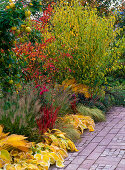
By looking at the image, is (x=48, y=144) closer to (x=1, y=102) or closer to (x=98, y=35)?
(x=1, y=102)

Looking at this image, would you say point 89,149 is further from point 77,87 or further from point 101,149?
point 77,87

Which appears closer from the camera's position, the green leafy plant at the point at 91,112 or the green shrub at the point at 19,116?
the green shrub at the point at 19,116

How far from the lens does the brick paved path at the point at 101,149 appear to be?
390cm

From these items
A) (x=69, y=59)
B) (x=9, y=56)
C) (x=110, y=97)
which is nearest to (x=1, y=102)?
(x=9, y=56)

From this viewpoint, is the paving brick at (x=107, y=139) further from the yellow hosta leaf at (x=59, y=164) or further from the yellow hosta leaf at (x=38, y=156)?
the yellow hosta leaf at (x=38, y=156)

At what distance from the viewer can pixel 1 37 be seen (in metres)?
3.97

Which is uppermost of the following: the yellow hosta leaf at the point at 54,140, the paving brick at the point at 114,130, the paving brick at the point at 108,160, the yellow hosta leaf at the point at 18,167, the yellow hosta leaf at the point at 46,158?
the yellow hosta leaf at the point at 54,140

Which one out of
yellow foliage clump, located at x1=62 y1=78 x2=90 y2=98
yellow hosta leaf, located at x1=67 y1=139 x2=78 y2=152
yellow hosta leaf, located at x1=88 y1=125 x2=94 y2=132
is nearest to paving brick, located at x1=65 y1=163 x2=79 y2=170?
yellow hosta leaf, located at x1=67 y1=139 x2=78 y2=152

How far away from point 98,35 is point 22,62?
2.39 m

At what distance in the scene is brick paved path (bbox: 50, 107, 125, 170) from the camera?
3.90 meters

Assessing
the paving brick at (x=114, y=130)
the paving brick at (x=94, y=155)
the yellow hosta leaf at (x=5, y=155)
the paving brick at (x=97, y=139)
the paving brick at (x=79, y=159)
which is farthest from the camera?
the paving brick at (x=114, y=130)

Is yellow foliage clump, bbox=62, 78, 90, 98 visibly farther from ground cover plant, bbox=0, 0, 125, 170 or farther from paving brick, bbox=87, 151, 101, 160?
paving brick, bbox=87, 151, 101, 160

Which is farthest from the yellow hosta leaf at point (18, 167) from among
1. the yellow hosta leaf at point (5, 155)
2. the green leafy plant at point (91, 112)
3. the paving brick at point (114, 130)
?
the green leafy plant at point (91, 112)

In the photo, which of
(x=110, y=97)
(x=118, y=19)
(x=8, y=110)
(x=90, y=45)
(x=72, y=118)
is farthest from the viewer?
(x=118, y=19)
